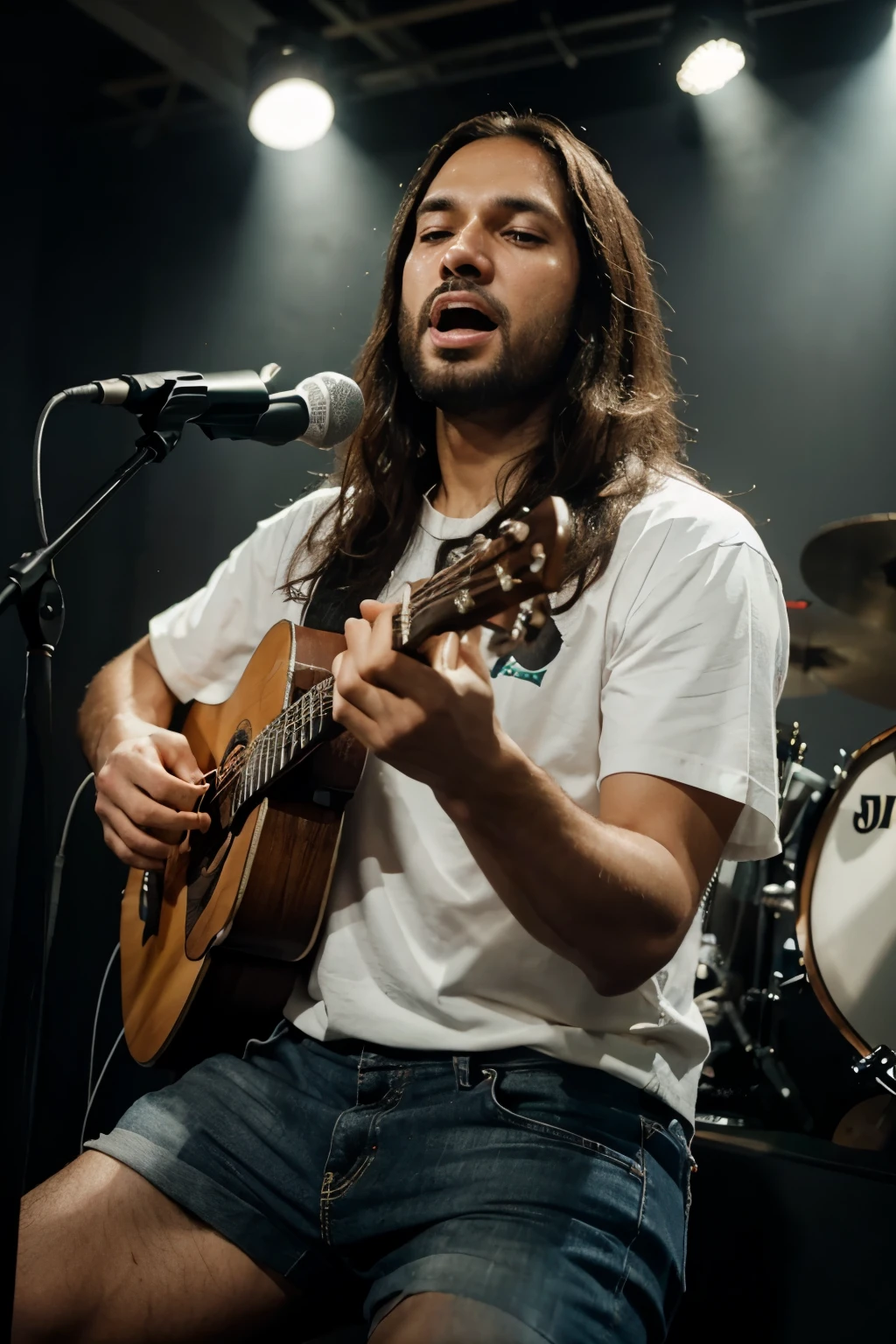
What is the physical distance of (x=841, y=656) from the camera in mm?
2627

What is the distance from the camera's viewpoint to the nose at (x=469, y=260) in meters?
1.76

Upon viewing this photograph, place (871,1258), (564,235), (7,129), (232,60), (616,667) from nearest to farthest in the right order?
(616,667)
(871,1258)
(564,235)
(7,129)
(232,60)

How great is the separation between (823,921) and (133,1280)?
5.31 feet

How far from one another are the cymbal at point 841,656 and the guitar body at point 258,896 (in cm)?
150

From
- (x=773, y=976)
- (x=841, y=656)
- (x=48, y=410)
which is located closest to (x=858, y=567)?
(x=841, y=656)

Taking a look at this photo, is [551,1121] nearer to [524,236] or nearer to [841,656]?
[524,236]

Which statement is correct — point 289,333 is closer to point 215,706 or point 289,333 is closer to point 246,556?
point 246,556

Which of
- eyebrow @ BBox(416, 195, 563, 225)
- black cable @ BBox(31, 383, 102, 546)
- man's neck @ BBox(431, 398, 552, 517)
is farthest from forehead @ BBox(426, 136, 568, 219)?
black cable @ BBox(31, 383, 102, 546)

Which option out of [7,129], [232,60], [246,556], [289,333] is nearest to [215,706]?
[246,556]

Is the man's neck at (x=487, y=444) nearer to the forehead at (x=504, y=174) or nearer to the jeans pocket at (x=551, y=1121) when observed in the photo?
the forehead at (x=504, y=174)

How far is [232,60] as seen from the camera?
2.92 metres

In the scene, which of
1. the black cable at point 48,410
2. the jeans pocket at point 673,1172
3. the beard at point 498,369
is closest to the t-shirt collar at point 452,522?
the beard at point 498,369

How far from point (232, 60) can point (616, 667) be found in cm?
240

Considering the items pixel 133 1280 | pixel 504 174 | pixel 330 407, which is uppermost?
pixel 504 174
